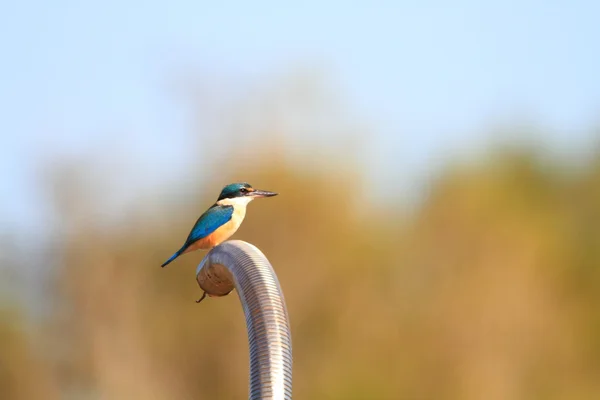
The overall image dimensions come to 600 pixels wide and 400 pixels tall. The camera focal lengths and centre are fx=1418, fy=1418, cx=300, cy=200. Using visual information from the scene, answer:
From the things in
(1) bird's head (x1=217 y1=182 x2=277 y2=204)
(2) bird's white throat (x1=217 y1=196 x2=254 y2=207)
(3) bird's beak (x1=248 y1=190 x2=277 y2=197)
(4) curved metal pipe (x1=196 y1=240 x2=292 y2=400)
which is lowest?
(2) bird's white throat (x1=217 y1=196 x2=254 y2=207)

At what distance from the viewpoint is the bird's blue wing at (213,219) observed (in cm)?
908

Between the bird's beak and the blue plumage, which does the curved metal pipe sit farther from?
the blue plumage

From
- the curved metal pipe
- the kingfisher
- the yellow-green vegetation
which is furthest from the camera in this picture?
the yellow-green vegetation

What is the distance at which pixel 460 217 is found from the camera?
112 feet

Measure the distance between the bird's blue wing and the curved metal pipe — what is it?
3855 mm

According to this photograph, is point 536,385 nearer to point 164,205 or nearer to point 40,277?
point 164,205

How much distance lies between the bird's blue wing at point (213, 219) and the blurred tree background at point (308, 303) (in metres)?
18.7

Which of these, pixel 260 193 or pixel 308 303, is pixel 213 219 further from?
pixel 308 303

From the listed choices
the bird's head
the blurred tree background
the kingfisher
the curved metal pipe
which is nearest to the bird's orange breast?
the kingfisher

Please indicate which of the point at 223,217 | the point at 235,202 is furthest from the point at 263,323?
the point at 223,217

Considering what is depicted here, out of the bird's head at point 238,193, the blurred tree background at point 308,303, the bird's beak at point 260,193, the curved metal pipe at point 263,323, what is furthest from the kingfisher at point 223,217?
the blurred tree background at point 308,303

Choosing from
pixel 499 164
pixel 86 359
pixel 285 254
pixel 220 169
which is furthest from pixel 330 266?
pixel 499 164

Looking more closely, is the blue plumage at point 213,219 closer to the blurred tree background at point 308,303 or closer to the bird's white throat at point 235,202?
the bird's white throat at point 235,202

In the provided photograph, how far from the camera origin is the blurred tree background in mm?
29641
